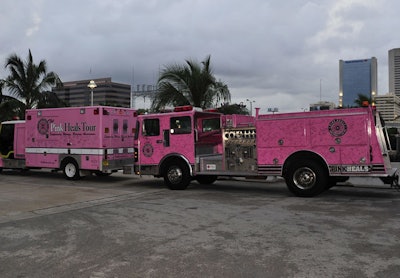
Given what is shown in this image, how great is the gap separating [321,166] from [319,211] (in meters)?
2.03

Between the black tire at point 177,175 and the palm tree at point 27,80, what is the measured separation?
1763 centimetres

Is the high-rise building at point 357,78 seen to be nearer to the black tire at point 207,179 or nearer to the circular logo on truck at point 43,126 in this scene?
the black tire at point 207,179

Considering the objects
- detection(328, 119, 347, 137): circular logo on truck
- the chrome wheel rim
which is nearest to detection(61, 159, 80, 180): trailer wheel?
the chrome wheel rim

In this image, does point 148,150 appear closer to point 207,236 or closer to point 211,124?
point 211,124

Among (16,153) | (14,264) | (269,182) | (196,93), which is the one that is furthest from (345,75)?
(14,264)

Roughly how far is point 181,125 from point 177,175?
1597mm

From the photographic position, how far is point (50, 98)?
28.0 metres

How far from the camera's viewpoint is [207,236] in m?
6.81

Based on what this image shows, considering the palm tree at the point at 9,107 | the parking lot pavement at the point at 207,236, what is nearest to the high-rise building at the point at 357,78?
the palm tree at the point at 9,107

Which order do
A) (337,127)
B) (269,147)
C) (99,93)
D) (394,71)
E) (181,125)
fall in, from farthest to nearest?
1. (394,71)
2. (99,93)
3. (181,125)
4. (269,147)
5. (337,127)

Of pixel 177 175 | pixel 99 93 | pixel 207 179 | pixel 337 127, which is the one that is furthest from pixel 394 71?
pixel 177 175

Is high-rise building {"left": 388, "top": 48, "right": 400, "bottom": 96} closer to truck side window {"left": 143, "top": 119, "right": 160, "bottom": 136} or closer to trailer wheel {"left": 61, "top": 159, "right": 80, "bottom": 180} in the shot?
truck side window {"left": 143, "top": 119, "right": 160, "bottom": 136}

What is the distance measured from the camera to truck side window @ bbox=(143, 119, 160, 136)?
1340 cm

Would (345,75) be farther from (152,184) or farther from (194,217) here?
(194,217)
